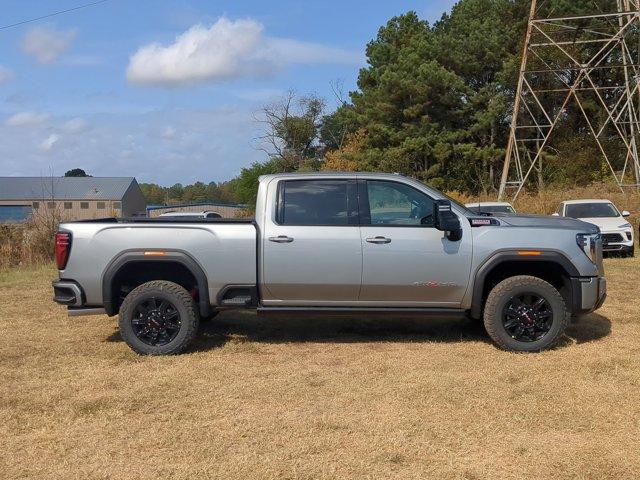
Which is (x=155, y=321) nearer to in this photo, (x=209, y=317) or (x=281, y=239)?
(x=209, y=317)

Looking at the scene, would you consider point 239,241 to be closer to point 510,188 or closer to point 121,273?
point 121,273

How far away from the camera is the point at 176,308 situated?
652 centimetres

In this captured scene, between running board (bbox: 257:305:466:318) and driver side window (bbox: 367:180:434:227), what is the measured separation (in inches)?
33.7

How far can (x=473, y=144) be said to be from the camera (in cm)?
3647

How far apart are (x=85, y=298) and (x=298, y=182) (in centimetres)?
242

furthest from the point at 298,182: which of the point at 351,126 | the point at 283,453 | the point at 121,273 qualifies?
Answer: the point at 351,126

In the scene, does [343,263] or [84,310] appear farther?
[84,310]

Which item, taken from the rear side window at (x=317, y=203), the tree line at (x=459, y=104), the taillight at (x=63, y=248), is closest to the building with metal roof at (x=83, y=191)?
the tree line at (x=459, y=104)

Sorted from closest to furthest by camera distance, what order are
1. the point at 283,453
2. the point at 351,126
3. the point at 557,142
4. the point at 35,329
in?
the point at 283,453
the point at 35,329
the point at 557,142
the point at 351,126

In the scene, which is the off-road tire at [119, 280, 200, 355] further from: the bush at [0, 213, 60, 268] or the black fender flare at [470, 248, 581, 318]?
the bush at [0, 213, 60, 268]

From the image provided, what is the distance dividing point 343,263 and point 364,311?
0.54m

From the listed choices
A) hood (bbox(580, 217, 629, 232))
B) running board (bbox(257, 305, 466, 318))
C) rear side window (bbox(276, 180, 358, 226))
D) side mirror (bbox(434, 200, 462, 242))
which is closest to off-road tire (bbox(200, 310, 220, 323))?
running board (bbox(257, 305, 466, 318))

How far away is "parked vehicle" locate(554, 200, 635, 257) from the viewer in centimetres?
1512

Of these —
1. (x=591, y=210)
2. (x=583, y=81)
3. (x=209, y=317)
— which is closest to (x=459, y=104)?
(x=583, y=81)
